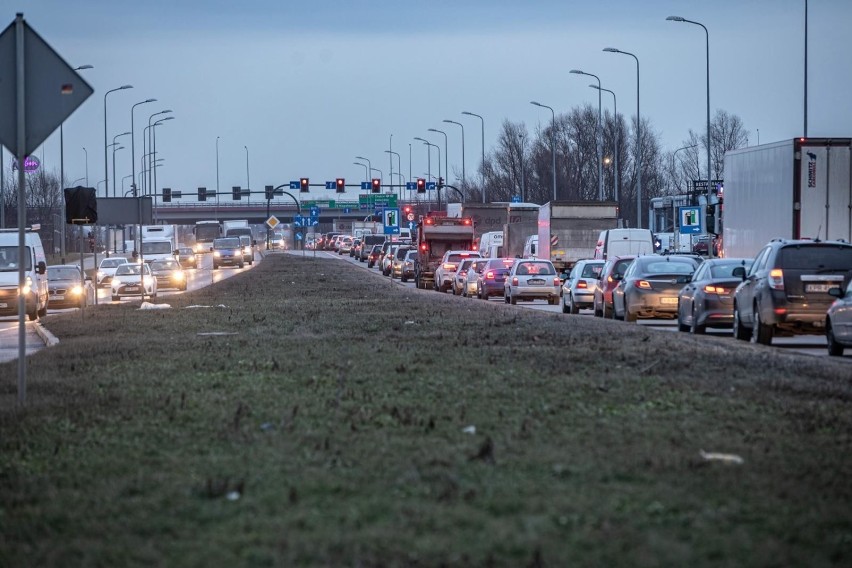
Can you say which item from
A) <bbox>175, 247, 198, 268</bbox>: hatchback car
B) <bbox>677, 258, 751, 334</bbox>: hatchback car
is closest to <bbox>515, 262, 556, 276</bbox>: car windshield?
<bbox>677, 258, 751, 334</bbox>: hatchback car

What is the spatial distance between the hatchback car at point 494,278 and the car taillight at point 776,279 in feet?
85.5

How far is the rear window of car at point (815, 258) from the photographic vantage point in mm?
23062

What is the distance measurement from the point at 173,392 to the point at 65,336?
1223 cm

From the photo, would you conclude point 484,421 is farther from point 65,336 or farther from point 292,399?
point 65,336

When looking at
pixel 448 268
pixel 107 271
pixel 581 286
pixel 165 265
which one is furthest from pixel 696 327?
pixel 165 265

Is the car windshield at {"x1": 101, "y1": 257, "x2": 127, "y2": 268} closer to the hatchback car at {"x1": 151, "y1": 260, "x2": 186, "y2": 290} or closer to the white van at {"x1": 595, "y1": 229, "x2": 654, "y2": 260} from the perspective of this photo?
the hatchback car at {"x1": 151, "y1": 260, "x2": 186, "y2": 290}

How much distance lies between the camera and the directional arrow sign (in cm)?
1203

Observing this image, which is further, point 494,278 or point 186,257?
point 186,257

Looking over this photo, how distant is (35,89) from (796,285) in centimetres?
1389

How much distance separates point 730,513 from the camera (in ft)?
23.5

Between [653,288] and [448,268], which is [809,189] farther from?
[448,268]

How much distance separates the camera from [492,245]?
250 feet

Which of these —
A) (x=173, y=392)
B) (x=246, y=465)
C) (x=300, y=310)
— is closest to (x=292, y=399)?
(x=173, y=392)

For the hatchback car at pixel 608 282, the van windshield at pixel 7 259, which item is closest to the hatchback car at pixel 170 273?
the van windshield at pixel 7 259
